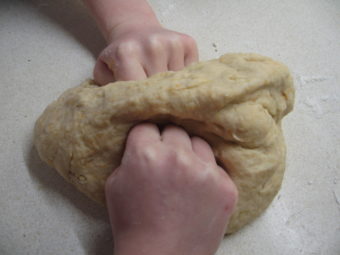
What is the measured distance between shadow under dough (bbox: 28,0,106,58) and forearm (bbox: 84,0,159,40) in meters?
0.11

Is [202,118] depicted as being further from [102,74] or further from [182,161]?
[102,74]

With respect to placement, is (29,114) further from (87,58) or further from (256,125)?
(256,125)

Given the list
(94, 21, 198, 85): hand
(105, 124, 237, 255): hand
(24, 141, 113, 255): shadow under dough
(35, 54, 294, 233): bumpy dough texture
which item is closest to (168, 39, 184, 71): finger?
(94, 21, 198, 85): hand

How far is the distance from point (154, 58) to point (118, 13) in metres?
0.28

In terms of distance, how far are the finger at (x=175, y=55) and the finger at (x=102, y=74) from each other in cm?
19

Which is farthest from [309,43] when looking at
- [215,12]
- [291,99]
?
[291,99]

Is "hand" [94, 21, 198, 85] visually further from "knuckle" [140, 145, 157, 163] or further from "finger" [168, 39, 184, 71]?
"knuckle" [140, 145, 157, 163]

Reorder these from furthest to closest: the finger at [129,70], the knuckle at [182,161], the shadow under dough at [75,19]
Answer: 1. the shadow under dough at [75,19]
2. the finger at [129,70]
3. the knuckle at [182,161]

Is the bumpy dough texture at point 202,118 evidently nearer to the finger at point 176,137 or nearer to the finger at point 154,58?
the finger at point 176,137

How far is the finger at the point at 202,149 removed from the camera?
67 cm

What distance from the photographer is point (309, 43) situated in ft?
4.17

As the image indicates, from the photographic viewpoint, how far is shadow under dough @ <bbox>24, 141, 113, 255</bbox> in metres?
0.89

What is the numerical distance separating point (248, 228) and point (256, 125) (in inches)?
16.3

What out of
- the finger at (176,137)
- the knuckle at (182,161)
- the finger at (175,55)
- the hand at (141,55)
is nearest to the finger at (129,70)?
the hand at (141,55)
